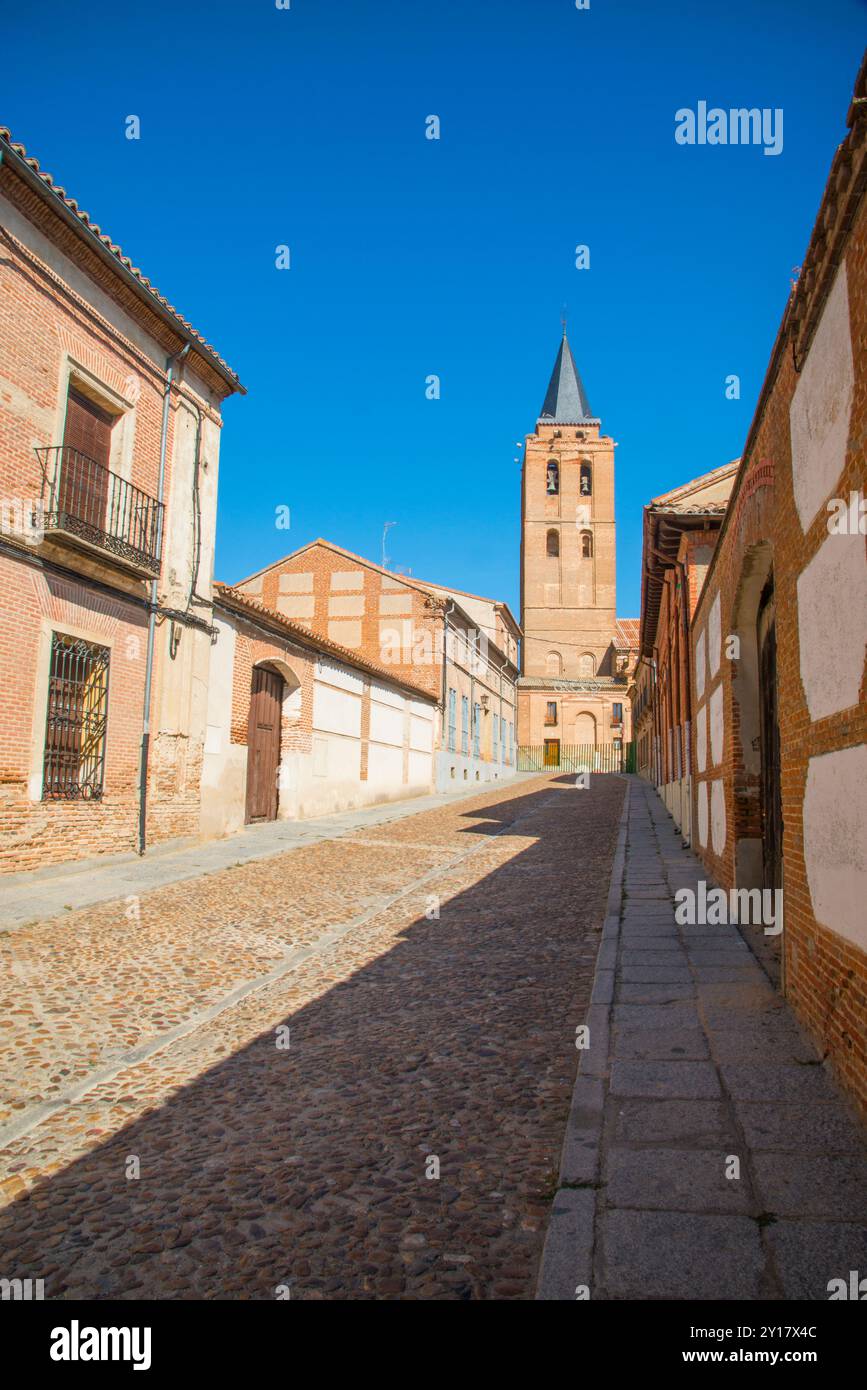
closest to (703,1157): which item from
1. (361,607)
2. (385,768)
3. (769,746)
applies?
(769,746)

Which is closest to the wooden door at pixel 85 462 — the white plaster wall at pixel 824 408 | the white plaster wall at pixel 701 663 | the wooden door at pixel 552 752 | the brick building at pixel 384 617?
the white plaster wall at pixel 701 663

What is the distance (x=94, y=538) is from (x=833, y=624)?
8917mm

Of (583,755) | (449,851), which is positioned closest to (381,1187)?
(449,851)

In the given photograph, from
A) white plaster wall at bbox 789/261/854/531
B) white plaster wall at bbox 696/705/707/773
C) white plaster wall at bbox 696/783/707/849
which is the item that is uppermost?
white plaster wall at bbox 789/261/854/531

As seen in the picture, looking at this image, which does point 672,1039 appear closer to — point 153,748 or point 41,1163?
point 41,1163

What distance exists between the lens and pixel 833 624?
11.1 feet

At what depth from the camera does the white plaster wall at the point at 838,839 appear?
9.89ft

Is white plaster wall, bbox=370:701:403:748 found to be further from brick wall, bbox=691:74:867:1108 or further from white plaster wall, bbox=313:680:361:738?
brick wall, bbox=691:74:867:1108

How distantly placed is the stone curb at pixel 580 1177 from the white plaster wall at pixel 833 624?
71.1 inches

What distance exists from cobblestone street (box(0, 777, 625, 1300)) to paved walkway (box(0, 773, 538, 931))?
2.57 ft

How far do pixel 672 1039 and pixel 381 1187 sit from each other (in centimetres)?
170

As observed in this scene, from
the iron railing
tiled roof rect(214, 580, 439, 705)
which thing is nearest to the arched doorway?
tiled roof rect(214, 580, 439, 705)

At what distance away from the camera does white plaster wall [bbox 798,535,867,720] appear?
3.04 metres

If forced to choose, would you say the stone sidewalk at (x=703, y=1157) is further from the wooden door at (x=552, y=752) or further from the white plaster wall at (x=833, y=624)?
the wooden door at (x=552, y=752)
